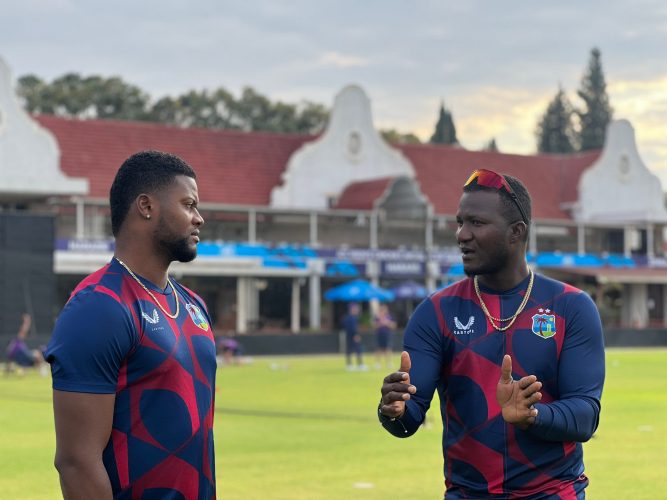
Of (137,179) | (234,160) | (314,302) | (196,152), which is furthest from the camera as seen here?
(234,160)

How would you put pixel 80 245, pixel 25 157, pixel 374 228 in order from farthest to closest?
pixel 374 228, pixel 25 157, pixel 80 245

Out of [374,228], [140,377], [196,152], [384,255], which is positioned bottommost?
[384,255]

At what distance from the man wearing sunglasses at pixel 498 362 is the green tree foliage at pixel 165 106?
70.3 m

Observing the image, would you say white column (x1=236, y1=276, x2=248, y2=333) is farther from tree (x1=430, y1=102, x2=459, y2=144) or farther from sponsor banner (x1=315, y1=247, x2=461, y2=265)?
tree (x1=430, y1=102, x2=459, y2=144)

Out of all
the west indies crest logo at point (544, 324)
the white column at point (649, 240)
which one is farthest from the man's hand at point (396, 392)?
the white column at point (649, 240)

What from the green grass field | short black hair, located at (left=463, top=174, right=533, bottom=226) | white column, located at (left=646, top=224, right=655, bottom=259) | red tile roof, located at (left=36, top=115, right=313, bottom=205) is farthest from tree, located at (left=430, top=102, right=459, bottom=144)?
short black hair, located at (left=463, top=174, right=533, bottom=226)

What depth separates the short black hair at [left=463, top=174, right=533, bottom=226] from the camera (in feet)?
17.5

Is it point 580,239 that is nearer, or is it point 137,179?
point 137,179

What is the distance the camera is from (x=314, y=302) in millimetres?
55719

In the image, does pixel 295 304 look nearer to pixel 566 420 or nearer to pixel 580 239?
pixel 580 239

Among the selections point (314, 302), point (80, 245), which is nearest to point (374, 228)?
point (314, 302)

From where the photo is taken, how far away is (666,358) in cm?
4331

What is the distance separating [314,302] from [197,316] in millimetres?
51011

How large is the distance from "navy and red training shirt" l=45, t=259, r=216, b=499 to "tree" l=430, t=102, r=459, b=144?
3552 inches
